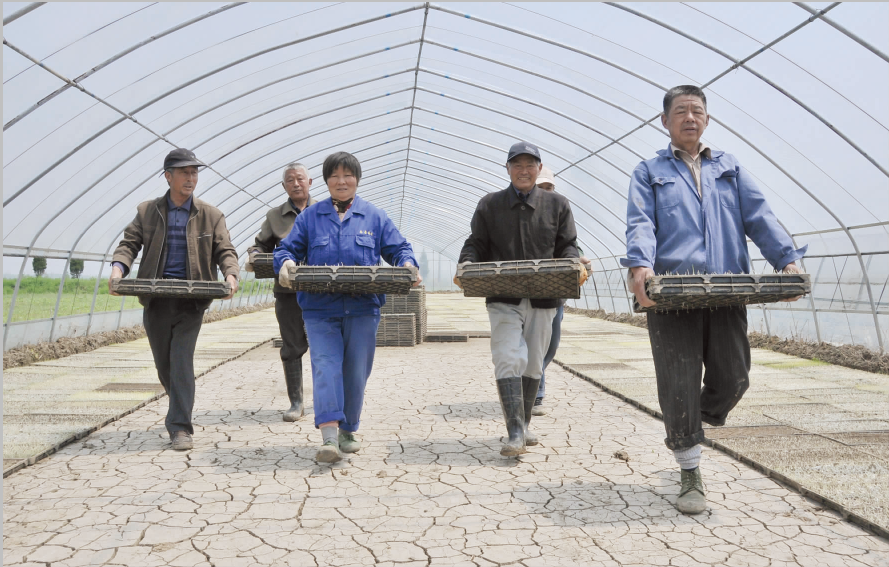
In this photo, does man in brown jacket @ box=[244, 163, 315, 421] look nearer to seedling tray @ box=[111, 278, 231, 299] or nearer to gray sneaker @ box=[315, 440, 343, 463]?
seedling tray @ box=[111, 278, 231, 299]

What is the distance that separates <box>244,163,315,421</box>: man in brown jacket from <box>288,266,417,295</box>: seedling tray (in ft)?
4.62

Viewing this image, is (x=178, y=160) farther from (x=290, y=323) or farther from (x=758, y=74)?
(x=758, y=74)

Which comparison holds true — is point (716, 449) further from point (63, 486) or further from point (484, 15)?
point (484, 15)

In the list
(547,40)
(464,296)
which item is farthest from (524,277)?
(547,40)

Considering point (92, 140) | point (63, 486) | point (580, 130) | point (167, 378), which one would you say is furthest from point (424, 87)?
point (63, 486)

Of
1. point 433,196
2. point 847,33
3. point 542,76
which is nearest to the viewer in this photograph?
point 847,33

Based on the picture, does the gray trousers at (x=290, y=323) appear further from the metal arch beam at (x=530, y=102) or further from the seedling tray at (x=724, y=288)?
the metal arch beam at (x=530, y=102)

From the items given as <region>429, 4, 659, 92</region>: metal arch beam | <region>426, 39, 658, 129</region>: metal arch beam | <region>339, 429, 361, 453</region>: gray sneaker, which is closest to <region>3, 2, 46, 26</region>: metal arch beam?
<region>339, 429, 361, 453</region>: gray sneaker

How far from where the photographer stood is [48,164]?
9.48m

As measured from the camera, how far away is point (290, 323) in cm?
533

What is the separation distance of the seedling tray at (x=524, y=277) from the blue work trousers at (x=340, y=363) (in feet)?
2.38

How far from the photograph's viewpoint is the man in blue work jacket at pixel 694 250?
10.8 ft

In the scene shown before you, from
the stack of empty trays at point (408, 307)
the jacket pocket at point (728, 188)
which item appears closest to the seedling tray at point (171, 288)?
the jacket pocket at point (728, 188)

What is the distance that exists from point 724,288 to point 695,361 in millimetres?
512
